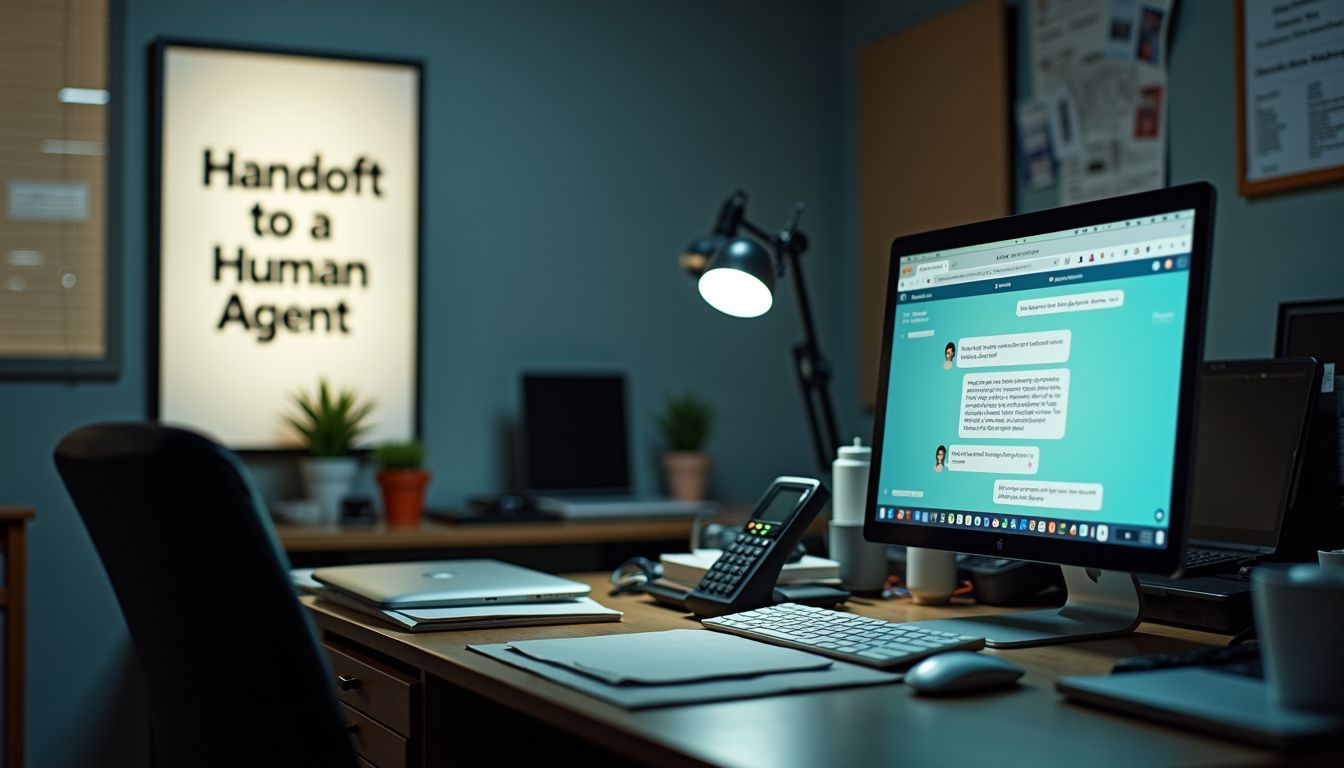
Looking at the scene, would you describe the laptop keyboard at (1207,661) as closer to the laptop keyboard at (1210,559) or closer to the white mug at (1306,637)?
the white mug at (1306,637)

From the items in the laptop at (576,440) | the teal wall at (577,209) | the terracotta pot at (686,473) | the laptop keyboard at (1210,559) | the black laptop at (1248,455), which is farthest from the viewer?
the terracotta pot at (686,473)

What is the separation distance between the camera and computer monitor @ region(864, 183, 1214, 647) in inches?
47.3

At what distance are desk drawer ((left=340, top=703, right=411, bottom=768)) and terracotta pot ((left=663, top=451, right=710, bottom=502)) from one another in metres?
1.93

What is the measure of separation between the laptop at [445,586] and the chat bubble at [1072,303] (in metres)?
0.64

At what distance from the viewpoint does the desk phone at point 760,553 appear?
152 cm

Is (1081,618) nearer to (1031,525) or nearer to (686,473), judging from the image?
(1031,525)

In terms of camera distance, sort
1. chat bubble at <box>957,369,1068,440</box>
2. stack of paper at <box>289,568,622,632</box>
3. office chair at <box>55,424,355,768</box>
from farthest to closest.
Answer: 1. stack of paper at <box>289,568,622,632</box>
2. chat bubble at <box>957,369,1068,440</box>
3. office chair at <box>55,424,355,768</box>

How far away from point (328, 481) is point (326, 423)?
0.14 m

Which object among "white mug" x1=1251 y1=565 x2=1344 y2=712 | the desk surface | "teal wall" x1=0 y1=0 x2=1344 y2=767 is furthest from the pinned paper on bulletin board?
"white mug" x1=1251 y1=565 x2=1344 y2=712

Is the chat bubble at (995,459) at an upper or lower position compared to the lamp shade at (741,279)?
lower

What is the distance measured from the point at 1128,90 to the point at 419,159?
1.75 metres

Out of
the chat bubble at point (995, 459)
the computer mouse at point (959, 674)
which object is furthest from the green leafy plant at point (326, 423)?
the computer mouse at point (959, 674)

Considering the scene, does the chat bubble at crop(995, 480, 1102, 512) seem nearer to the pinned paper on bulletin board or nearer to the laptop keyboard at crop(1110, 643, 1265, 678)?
the laptop keyboard at crop(1110, 643, 1265, 678)

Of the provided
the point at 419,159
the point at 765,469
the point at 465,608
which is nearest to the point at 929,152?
the point at 765,469
